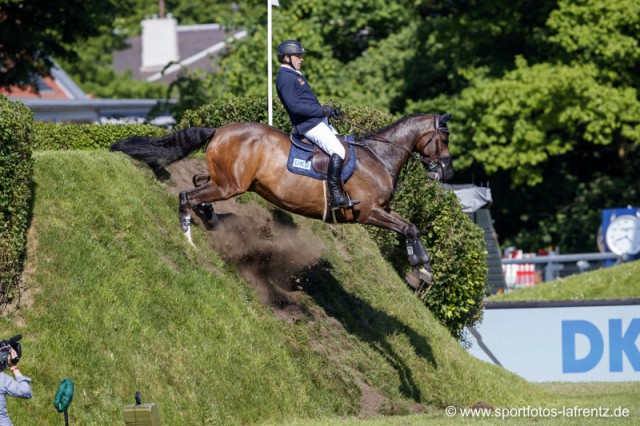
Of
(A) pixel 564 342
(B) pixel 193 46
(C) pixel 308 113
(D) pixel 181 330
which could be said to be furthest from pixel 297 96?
(B) pixel 193 46

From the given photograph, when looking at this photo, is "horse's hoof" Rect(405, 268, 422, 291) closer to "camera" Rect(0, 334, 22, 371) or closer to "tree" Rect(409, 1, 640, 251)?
"camera" Rect(0, 334, 22, 371)

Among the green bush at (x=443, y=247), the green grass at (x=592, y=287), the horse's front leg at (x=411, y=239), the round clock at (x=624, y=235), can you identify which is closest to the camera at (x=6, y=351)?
the horse's front leg at (x=411, y=239)

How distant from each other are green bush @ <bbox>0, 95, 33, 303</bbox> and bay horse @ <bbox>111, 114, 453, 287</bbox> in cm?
295

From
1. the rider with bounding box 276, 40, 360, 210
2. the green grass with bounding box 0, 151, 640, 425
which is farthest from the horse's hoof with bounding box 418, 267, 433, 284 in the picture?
the green grass with bounding box 0, 151, 640, 425

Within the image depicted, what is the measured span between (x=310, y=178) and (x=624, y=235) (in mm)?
21787

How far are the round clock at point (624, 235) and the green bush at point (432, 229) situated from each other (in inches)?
585

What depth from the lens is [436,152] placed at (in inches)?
630

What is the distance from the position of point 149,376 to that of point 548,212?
32957mm

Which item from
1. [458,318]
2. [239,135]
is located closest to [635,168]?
[458,318]

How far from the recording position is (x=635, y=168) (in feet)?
135

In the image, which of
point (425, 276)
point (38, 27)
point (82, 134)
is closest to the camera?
point (425, 276)

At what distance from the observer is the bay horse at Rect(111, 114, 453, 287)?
601 inches

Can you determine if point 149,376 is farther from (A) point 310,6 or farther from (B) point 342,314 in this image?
(A) point 310,6

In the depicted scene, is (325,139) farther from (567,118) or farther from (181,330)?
(567,118)
